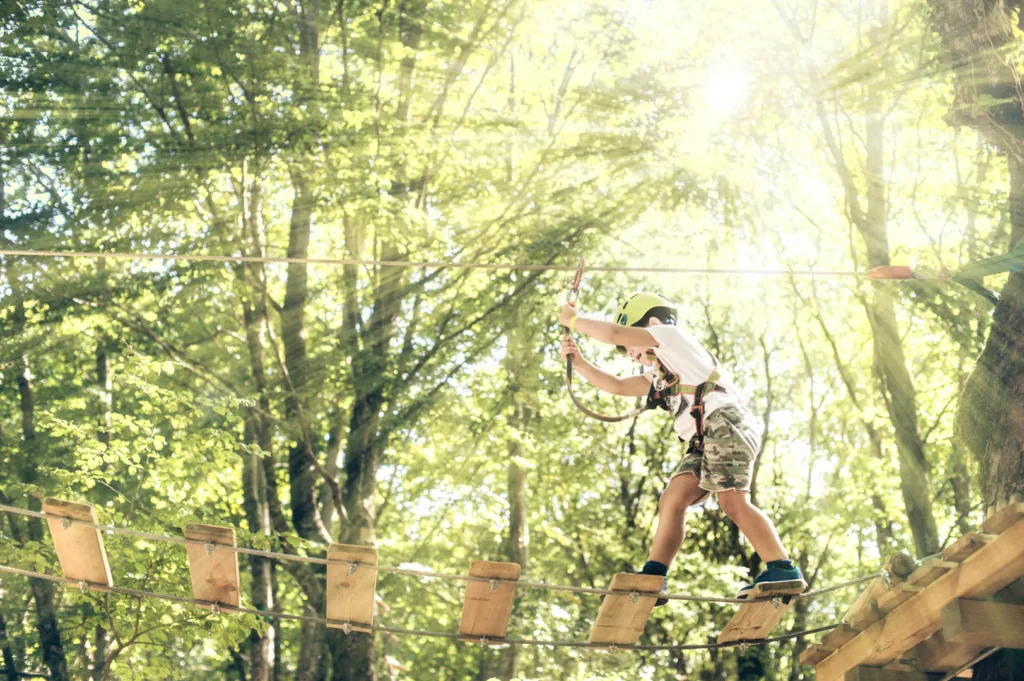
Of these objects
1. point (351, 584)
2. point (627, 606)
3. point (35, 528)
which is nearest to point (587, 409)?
point (627, 606)

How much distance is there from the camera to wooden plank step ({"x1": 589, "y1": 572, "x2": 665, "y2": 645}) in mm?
4352

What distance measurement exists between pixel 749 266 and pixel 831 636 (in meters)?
10.7

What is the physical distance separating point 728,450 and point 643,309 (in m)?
0.78

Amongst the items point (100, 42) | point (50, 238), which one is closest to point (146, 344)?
point (50, 238)

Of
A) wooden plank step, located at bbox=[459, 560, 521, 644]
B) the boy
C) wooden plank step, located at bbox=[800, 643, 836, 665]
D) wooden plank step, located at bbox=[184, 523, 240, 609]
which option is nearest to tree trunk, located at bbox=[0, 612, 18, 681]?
wooden plank step, located at bbox=[184, 523, 240, 609]

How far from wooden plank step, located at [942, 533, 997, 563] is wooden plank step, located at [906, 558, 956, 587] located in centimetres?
3

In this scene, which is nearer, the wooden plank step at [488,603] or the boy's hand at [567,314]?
the wooden plank step at [488,603]

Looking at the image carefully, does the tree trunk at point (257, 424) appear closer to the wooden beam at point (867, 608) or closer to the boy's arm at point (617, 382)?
the boy's arm at point (617, 382)

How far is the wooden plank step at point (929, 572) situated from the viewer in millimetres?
3713

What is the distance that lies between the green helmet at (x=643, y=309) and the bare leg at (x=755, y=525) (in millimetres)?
882

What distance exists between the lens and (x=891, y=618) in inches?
161

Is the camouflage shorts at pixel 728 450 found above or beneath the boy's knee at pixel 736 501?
above

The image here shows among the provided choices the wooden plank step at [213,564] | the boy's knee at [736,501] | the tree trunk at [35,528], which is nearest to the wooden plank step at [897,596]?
the boy's knee at [736,501]

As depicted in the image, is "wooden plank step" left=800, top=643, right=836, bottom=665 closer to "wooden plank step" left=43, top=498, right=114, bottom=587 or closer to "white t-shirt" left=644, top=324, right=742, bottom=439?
"white t-shirt" left=644, top=324, right=742, bottom=439
